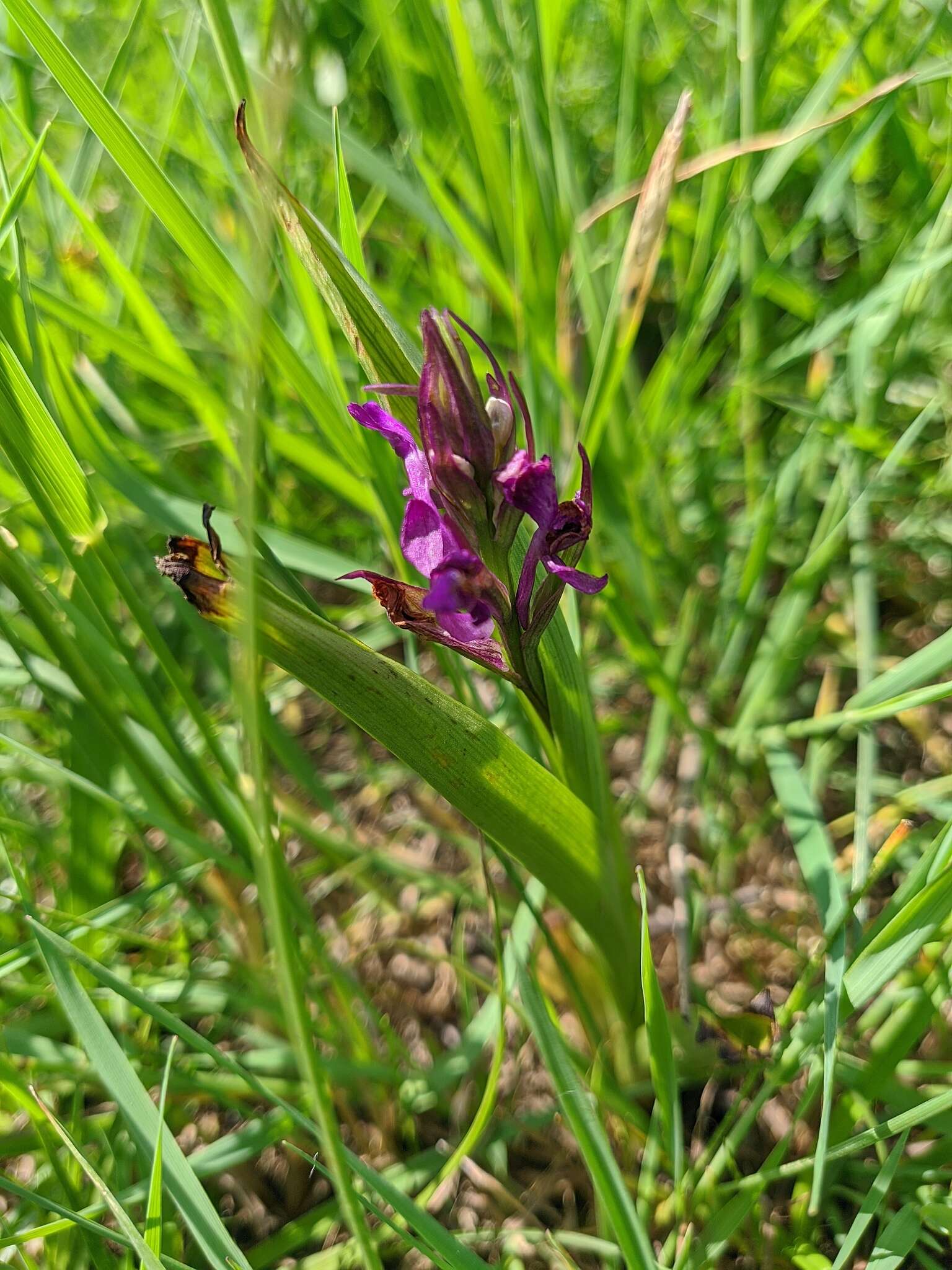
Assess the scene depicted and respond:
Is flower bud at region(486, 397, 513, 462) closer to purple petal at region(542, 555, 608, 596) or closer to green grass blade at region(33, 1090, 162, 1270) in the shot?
purple petal at region(542, 555, 608, 596)

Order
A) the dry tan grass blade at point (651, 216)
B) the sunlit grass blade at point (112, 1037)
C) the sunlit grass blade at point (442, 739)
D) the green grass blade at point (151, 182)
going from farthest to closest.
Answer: the dry tan grass blade at point (651, 216)
the green grass blade at point (151, 182)
the sunlit grass blade at point (112, 1037)
the sunlit grass blade at point (442, 739)

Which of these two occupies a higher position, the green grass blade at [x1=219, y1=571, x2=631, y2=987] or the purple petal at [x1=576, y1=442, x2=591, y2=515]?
the purple petal at [x1=576, y1=442, x2=591, y2=515]

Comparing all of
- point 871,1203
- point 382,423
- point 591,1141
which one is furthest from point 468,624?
point 871,1203

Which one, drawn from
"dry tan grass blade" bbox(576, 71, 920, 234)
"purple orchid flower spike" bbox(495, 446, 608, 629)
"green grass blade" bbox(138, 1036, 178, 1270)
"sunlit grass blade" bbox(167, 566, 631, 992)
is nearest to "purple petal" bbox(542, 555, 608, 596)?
"purple orchid flower spike" bbox(495, 446, 608, 629)

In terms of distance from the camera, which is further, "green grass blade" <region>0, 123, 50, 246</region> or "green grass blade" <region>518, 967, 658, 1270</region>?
"green grass blade" <region>0, 123, 50, 246</region>

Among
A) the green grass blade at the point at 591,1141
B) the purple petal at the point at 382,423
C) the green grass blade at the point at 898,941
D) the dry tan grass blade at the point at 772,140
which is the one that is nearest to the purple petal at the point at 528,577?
the purple petal at the point at 382,423

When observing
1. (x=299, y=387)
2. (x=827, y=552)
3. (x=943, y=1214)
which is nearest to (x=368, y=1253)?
(x=943, y=1214)

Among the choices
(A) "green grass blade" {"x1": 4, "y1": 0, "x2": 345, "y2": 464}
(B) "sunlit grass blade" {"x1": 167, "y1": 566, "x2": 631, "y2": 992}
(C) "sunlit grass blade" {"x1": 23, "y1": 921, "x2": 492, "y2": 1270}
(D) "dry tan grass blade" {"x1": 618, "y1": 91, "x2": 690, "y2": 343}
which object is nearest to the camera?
(B) "sunlit grass blade" {"x1": 167, "y1": 566, "x2": 631, "y2": 992}

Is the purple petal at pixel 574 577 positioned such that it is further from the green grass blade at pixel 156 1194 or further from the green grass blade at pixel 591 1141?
the green grass blade at pixel 156 1194
